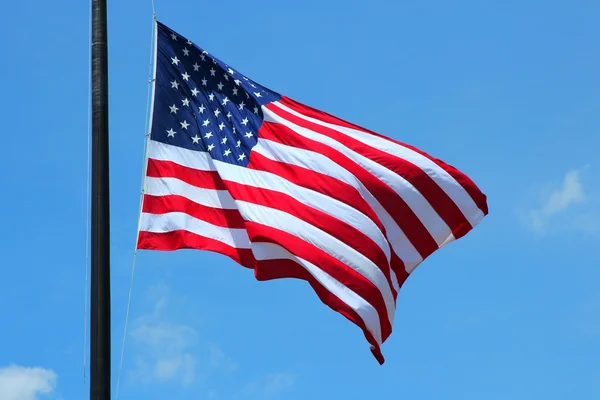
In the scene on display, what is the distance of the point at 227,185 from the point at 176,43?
2.34 metres

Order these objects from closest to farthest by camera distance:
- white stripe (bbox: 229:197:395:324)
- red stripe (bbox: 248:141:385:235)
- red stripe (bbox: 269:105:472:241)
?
white stripe (bbox: 229:197:395:324)
red stripe (bbox: 248:141:385:235)
red stripe (bbox: 269:105:472:241)

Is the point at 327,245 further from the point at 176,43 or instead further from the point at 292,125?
the point at 176,43

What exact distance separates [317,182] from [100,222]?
484 centimetres

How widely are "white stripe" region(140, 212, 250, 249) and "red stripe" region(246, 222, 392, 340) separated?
55cm

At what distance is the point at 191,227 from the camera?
13.4m

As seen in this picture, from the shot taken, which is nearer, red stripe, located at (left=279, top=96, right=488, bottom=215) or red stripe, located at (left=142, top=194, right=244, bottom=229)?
red stripe, located at (left=142, top=194, right=244, bottom=229)

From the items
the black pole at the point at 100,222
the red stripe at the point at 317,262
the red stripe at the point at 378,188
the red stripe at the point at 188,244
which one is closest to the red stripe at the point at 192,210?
the red stripe at the point at 188,244

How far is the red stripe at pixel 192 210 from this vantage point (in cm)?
1323

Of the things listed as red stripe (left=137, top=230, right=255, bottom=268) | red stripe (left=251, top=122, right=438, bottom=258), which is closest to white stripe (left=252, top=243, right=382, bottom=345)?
red stripe (left=137, top=230, right=255, bottom=268)

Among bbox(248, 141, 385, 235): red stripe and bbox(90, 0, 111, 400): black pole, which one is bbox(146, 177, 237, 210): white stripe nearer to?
bbox(248, 141, 385, 235): red stripe

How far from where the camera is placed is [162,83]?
14078 millimetres

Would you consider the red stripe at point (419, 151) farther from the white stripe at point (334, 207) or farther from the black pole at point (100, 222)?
the black pole at point (100, 222)

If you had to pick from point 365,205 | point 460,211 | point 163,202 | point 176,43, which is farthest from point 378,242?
point 176,43

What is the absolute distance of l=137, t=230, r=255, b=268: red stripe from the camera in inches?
509
